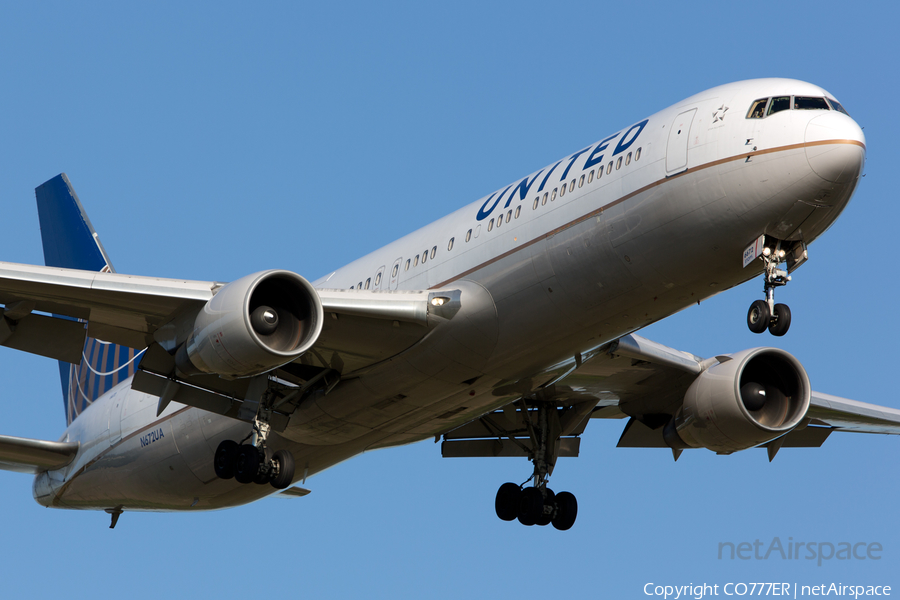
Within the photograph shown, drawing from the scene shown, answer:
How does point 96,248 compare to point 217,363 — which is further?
point 96,248

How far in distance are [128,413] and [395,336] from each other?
8.90 meters

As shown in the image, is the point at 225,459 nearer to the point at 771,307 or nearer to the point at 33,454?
the point at 33,454

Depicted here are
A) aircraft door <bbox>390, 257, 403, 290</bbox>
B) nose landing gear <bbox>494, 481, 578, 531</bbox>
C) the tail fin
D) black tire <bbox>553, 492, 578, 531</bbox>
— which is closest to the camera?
aircraft door <bbox>390, 257, 403, 290</bbox>

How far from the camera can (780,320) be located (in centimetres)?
1736

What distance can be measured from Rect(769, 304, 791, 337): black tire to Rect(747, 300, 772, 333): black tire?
165 millimetres

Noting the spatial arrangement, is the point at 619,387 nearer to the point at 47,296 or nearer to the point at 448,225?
the point at 448,225

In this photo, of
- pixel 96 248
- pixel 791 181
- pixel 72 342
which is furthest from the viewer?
pixel 96 248

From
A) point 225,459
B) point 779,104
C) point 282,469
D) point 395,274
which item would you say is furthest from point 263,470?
point 779,104

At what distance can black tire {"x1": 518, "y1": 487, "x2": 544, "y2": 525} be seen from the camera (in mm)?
25109

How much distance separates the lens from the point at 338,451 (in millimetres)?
23359

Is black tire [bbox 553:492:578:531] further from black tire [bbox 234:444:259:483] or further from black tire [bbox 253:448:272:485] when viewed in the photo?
black tire [bbox 234:444:259:483]

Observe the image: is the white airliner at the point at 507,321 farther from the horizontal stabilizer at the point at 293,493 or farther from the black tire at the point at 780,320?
the horizontal stabilizer at the point at 293,493

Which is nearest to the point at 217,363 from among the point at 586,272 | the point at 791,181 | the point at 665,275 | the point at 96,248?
the point at 586,272

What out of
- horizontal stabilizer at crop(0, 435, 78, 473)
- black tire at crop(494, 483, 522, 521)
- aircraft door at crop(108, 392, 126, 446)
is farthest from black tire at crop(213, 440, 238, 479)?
black tire at crop(494, 483, 522, 521)
